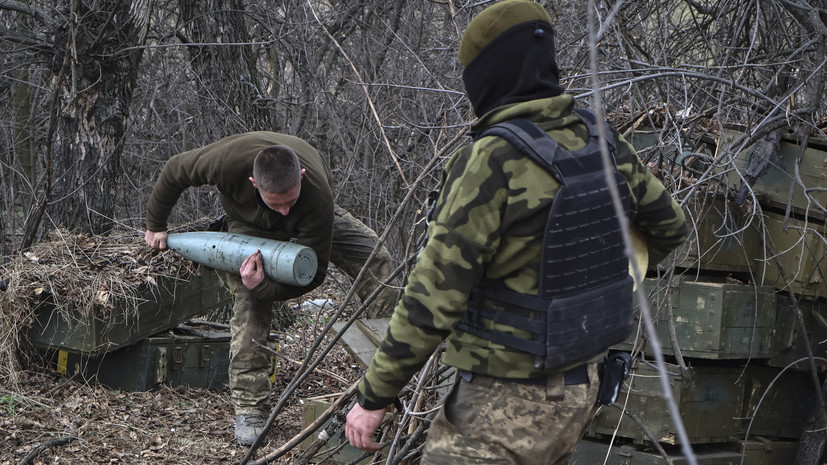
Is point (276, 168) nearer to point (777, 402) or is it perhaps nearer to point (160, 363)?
point (160, 363)

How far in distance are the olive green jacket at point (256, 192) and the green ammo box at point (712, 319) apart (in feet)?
6.42

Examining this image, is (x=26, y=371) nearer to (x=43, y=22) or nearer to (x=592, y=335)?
(x=43, y=22)

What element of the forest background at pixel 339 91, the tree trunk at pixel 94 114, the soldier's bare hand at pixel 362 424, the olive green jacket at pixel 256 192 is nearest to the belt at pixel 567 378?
the soldier's bare hand at pixel 362 424

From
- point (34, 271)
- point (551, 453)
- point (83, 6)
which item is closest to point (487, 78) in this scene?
point (551, 453)

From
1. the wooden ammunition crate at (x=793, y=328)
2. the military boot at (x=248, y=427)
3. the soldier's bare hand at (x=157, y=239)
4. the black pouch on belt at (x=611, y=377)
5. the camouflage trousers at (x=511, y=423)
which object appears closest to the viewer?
the camouflage trousers at (x=511, y=423)

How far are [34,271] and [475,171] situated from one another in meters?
4.67

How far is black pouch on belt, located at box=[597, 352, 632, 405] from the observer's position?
2.49m

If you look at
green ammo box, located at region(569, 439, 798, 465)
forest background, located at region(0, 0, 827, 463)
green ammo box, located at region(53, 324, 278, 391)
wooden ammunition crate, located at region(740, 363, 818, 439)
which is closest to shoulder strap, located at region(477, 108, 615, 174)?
forest background, located at region(0, 0, 827, 463)

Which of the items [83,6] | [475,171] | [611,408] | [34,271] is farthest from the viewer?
[83,6]

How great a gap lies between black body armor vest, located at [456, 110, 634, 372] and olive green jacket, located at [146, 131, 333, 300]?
2.94 m

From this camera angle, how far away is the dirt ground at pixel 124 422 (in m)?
4.91

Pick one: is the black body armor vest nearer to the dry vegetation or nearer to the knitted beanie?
the knitted beanie

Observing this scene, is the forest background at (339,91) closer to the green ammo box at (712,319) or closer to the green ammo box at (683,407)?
the green ammo box at (712,319)

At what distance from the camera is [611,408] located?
15.8 feet
